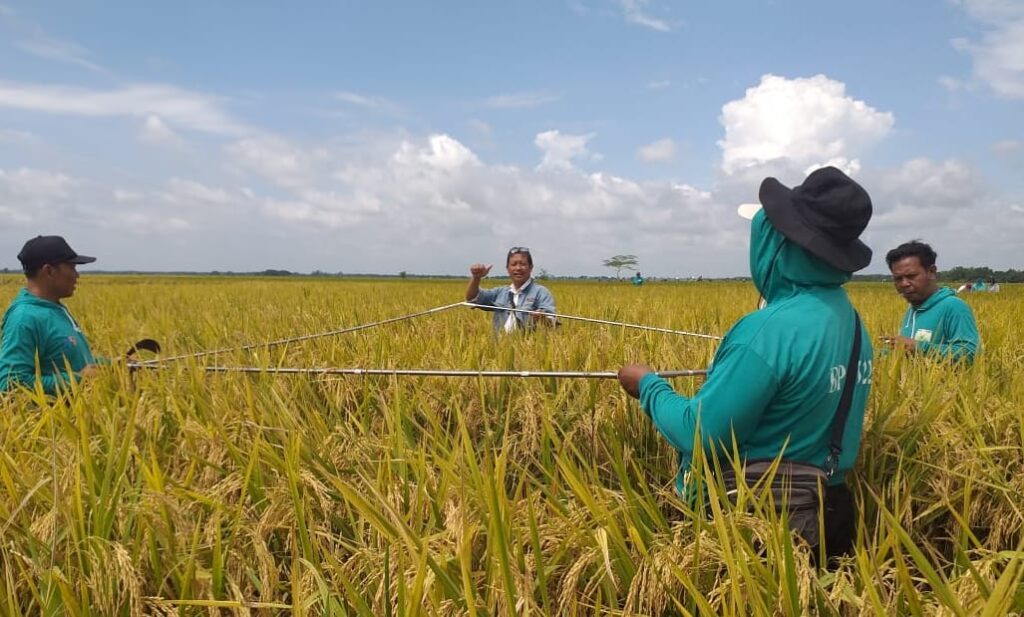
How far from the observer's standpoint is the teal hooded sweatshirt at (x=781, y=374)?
145cm

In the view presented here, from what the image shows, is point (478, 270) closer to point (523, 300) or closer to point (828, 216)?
point (523, 300)

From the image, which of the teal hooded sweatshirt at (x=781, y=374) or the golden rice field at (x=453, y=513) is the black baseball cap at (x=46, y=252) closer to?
the golden rice field at (x=453, y=513)

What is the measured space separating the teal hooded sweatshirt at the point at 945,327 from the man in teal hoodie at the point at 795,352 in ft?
7.60

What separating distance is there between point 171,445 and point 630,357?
2267 millimetres

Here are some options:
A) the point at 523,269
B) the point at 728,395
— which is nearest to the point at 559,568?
the point at 728,395

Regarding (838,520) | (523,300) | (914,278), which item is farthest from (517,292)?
(838,520)

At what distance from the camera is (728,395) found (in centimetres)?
146

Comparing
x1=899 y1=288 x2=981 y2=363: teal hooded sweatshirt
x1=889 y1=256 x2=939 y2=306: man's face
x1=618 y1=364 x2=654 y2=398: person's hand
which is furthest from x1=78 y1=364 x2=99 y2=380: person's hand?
x1=889 y1=256 x2=939 y2=306: man's face

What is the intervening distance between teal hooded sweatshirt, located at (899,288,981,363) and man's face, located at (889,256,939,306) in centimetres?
7

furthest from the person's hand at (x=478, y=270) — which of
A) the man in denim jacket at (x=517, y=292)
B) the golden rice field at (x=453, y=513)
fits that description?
the golden rice field at (x=453, y=513)

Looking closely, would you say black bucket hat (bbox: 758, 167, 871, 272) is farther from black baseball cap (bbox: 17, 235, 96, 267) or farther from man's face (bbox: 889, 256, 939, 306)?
black baseball cap (bbox: 17, 235, 96, 267)

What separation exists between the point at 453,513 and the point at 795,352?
37.0 inches

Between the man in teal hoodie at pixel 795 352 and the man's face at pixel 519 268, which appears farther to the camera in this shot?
the man's face at pixel 519 268

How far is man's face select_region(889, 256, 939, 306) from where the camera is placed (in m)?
3.86
